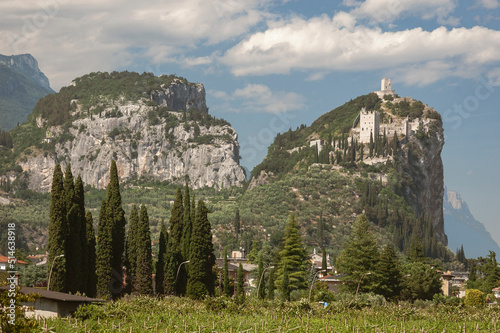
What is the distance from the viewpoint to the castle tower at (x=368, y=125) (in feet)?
642

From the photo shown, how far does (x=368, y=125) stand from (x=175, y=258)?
140m

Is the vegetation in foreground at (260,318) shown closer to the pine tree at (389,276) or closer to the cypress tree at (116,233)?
the cypress tree at (116,233)

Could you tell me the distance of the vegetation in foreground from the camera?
39312mm

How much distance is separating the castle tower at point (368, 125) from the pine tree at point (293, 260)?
11647cm

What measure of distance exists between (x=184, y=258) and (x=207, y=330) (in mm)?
25933

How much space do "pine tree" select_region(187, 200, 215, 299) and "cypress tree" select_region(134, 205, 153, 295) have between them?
4282mm

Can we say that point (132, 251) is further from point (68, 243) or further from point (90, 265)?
point (68, 243)

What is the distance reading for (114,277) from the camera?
185 ft

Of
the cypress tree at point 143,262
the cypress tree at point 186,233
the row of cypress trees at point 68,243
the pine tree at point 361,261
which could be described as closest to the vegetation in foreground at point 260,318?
the cypress tree at point 143,262

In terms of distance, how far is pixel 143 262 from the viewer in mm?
58875

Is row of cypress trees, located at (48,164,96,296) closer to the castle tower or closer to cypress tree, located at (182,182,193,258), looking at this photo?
cypress tree, located at (182,182,193,258)

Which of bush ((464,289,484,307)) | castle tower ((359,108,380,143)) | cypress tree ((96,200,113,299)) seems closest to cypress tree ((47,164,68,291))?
cypress tree ((96,200,113,299))

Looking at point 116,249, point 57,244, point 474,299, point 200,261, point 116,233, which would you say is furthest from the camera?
point 474,299

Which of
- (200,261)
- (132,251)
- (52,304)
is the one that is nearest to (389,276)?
(200,261)
